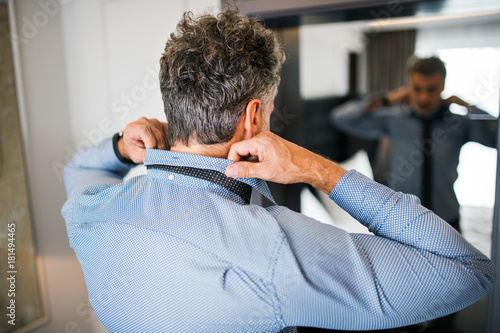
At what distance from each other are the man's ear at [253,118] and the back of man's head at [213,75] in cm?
1

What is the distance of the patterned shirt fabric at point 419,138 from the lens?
1.73 meters

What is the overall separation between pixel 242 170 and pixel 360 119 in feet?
7.26

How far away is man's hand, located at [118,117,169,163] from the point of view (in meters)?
1.05

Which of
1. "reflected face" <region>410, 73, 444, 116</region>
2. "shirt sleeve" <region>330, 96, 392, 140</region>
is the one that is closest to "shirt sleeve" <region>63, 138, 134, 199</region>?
"reflected face" <region>410, 73, 444, 116</region>

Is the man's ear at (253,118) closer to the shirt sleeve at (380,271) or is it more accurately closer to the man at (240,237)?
the man at (240,237)

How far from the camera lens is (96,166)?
4.00ft

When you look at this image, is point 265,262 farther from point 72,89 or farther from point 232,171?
point 72,89

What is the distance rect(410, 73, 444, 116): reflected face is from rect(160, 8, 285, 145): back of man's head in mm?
1645

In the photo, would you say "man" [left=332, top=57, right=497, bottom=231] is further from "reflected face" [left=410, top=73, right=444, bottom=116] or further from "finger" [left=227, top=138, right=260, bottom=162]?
"finger" [left=227, top=138, right=260, bottom=162]

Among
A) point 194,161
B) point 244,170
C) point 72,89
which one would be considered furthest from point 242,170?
point 72,89

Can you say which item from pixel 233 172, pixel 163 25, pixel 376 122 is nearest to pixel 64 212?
pixel 233 172

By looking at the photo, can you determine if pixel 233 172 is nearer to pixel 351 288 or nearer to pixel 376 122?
pixel 351 288

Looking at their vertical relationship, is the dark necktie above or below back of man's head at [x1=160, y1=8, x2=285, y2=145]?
below

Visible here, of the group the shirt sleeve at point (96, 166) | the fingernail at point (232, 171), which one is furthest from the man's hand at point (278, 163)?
the shirt sleeve at point (96, 166)
